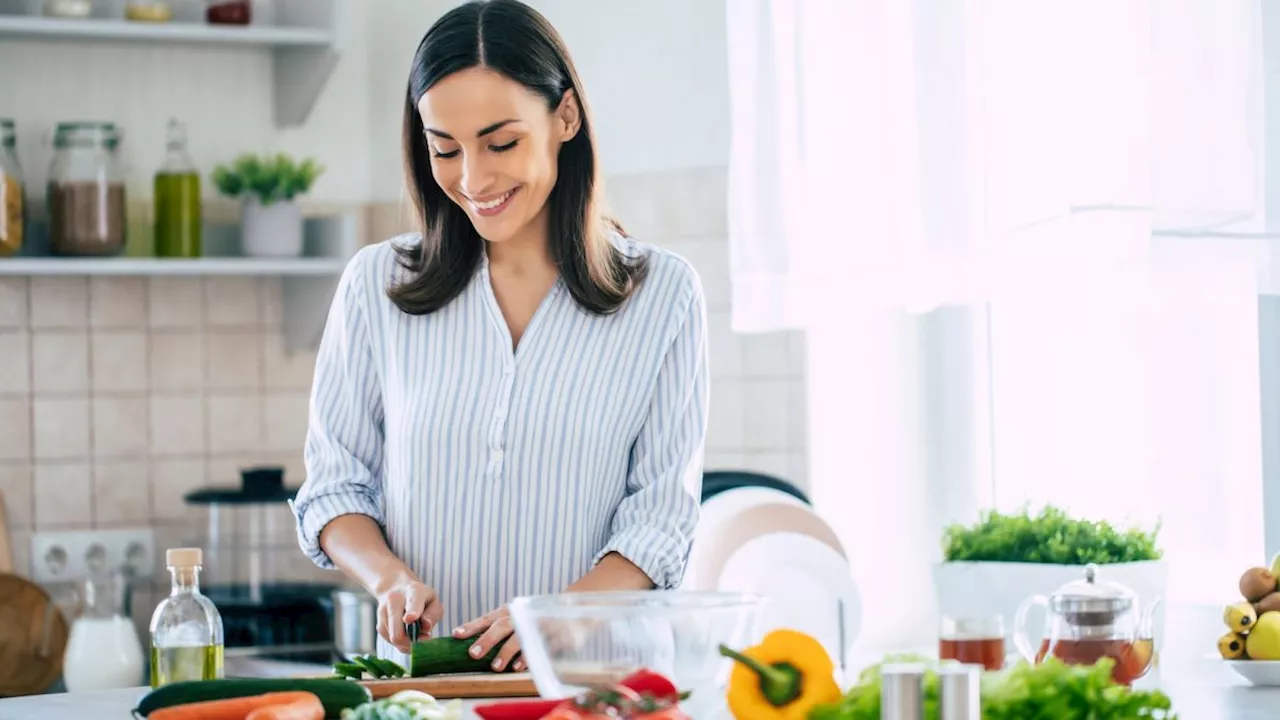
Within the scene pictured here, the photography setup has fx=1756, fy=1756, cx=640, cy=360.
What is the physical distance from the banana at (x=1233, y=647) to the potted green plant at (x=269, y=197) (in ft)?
6.40

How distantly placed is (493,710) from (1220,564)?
1383 mm

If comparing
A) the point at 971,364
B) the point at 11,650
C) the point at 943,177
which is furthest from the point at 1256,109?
the point at 11,650

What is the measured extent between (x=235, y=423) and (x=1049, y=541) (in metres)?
1.82

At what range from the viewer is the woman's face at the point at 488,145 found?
5.72 feet

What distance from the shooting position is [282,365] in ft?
11.3

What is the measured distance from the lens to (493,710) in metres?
1.30

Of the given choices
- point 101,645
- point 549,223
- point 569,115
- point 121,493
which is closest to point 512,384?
point 549,223

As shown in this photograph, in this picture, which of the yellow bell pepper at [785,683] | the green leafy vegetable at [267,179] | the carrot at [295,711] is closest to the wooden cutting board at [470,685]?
the carrot at [295,711]

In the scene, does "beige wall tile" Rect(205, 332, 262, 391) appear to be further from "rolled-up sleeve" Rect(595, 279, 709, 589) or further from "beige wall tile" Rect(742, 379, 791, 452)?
"rolled-up sleeve" Rect(595, 279, 709, 589)

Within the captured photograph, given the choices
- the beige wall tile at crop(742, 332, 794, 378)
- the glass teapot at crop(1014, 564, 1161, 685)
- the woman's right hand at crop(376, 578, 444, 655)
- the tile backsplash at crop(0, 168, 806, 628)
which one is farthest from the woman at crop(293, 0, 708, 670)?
the tile backsplash at crop(0, 168, 806, 628)

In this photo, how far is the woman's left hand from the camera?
1514mm

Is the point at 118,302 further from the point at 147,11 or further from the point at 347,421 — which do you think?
the point at 347,421

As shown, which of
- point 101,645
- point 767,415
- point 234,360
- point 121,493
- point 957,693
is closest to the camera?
point 957,693

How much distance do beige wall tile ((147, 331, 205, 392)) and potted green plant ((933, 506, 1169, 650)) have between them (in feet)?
5.65
